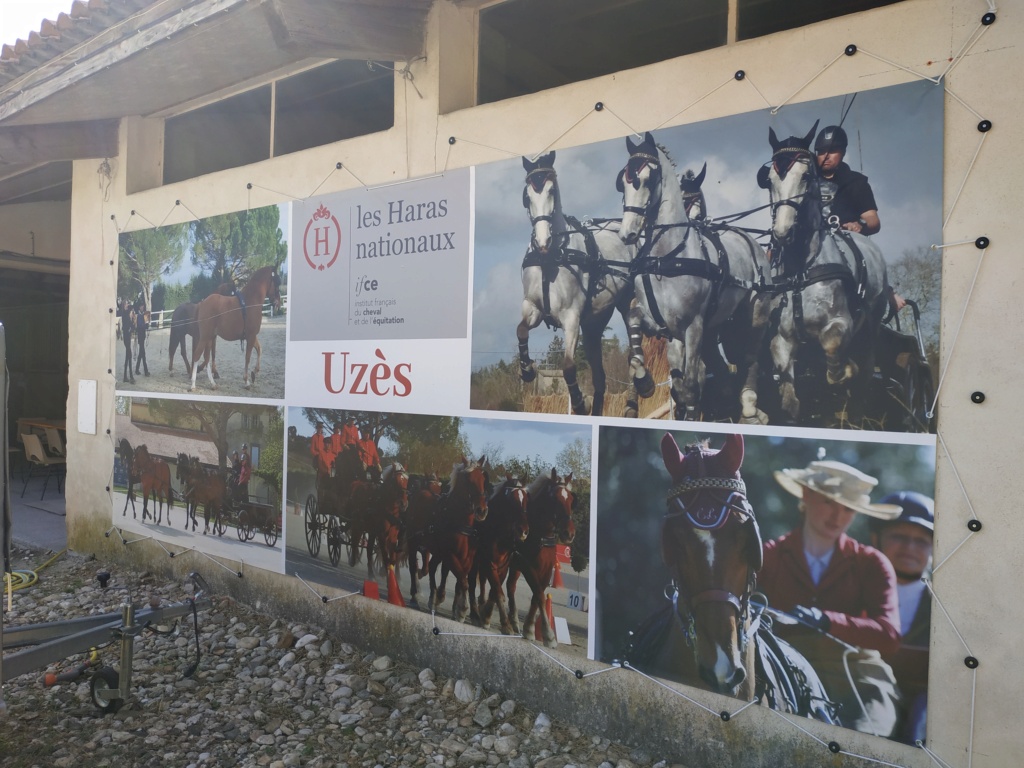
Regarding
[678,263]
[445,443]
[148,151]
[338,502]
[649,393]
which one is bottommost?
[338,502]

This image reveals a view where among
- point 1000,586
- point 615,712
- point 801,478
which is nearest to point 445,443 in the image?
point 615,712

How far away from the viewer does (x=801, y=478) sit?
3.15m

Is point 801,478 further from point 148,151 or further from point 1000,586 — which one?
point 148,151

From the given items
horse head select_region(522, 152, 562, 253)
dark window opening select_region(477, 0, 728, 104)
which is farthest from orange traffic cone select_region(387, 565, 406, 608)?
dark window opening select_region(477, 0, 728, 104)

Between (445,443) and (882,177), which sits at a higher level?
(882,177)

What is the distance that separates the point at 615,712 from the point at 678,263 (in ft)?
7.07

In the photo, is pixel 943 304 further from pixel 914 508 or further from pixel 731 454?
pixel 731 454

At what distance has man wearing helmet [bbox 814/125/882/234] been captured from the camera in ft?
9.89

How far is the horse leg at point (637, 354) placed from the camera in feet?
11.7

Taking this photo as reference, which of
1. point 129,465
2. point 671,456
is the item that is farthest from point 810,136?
point 129,465

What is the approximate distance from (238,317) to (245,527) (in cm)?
151

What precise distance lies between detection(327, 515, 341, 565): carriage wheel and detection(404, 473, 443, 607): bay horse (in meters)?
0.60

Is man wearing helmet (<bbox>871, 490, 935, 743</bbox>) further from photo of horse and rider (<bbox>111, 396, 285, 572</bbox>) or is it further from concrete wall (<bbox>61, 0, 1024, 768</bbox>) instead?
photo of horse and rider (<bbox>111, 396, 285, 572</bbox>)

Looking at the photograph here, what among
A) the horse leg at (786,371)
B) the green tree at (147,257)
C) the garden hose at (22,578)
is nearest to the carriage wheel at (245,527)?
the green tree at (147,257)
